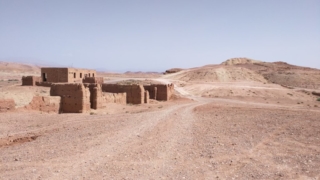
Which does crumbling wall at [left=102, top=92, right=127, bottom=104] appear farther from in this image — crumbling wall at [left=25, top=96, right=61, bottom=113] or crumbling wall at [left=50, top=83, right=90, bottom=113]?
crumbling wall at [left=25, top=96, right=61, bottom=113]

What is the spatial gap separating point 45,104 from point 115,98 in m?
6.18

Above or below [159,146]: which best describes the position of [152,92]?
above

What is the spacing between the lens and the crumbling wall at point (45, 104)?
47.0 ft

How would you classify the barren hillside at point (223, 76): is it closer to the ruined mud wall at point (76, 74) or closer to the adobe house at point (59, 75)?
the ruined mud wall at point (76, 74)

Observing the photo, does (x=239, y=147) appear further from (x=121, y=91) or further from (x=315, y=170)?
(x=121, y=91)

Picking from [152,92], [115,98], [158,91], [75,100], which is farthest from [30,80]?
[75,100]

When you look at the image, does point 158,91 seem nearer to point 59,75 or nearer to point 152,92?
point 152,92

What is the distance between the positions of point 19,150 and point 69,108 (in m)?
7.64

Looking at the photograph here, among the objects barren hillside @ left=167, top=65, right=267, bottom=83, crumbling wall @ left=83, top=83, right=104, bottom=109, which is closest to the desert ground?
crumbling wall @ left=83, top=83, right=104, bottom=109

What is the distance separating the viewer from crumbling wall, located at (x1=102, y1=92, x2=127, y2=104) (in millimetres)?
19275

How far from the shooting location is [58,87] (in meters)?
16.8

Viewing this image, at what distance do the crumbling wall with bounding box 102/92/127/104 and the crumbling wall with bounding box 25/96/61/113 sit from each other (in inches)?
157

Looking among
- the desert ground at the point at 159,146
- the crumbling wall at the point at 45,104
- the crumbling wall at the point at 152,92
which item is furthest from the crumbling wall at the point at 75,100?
the crumbling wall at the point at 152,92

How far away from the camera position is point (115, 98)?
20.3 meters
